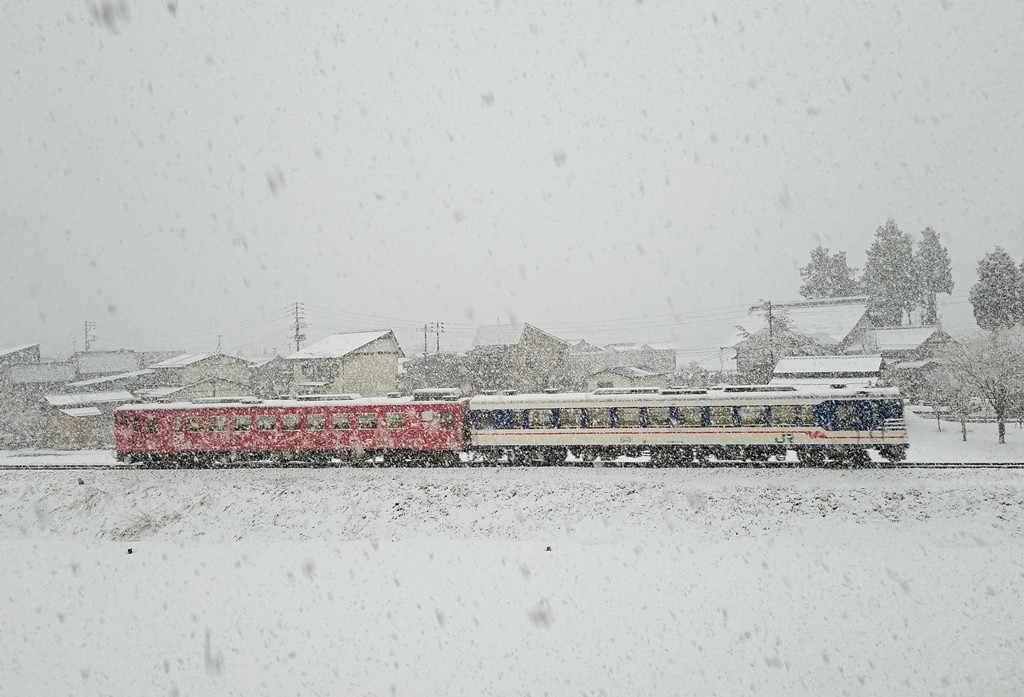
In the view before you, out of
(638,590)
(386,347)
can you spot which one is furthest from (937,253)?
(638,590)

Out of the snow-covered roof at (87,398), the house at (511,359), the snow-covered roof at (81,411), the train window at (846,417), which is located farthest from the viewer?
the house at (511,359)

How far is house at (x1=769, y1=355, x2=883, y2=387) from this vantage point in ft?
129

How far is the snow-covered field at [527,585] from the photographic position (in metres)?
12.5

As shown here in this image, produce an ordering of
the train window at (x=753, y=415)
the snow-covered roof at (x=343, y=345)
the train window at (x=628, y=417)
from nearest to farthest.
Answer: the train window at (x=753, y=415) < the train window at (x=628, y=417) < the snow-covered roof at (x=343, y=345)

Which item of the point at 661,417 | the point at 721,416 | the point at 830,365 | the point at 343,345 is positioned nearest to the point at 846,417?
the point at 721,416

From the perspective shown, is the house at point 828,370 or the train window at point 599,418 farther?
the house at point 828,370

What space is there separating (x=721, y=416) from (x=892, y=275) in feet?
182

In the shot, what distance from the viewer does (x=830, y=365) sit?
40531 mm

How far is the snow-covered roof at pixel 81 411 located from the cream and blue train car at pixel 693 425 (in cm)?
3072

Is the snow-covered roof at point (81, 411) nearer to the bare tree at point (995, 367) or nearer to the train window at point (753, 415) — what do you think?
the train window at point (753, 415)

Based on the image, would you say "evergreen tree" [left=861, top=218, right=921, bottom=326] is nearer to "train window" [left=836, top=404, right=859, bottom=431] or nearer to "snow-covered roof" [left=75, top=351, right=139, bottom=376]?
"train window" [left=836, top=404, right=859, bottom=431]

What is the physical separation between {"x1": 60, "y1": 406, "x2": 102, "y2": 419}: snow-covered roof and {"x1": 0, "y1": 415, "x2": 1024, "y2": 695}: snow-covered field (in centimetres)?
2061

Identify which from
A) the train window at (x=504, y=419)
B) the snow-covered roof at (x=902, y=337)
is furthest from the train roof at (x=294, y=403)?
the snow-covered roof at (x=902, y=337)

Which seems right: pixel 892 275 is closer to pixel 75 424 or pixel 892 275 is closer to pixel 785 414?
pixel 785 414
